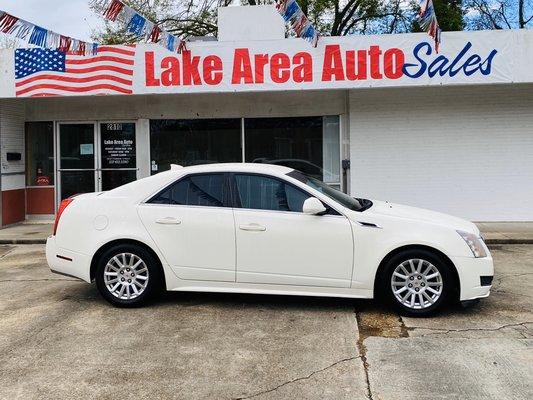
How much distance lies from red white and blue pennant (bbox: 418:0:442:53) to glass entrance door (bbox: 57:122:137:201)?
720 centimetres

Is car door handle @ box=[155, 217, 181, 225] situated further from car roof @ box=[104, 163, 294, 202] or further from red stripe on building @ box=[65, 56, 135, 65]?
red stripe on building @ box=[65, 56, 135, 65]

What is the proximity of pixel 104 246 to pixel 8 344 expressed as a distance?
1435 millimetres

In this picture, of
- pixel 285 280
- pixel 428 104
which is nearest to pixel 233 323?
pixel 285 280

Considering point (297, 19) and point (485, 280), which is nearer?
point (485, 280)

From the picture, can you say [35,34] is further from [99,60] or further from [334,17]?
[334,17]

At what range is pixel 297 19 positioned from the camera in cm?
955

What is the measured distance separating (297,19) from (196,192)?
488 cm

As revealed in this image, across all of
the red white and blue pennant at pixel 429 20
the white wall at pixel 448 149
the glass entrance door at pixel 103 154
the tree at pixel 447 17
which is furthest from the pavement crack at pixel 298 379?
the tree at pixel 447 17

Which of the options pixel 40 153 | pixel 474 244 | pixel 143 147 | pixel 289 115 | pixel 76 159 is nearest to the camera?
pixel 474 244

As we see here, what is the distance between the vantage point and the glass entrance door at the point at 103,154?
527 inches

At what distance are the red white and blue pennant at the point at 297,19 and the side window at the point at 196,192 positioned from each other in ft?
13.5

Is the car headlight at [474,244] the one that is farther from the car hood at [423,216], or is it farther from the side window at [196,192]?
the side window at [196,192]

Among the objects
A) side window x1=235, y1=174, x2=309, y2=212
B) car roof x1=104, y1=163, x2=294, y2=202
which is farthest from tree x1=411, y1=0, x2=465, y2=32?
side window x1=235, y1=174, x2=309, y2=212

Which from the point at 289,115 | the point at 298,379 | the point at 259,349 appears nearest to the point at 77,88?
the point at 289,115
